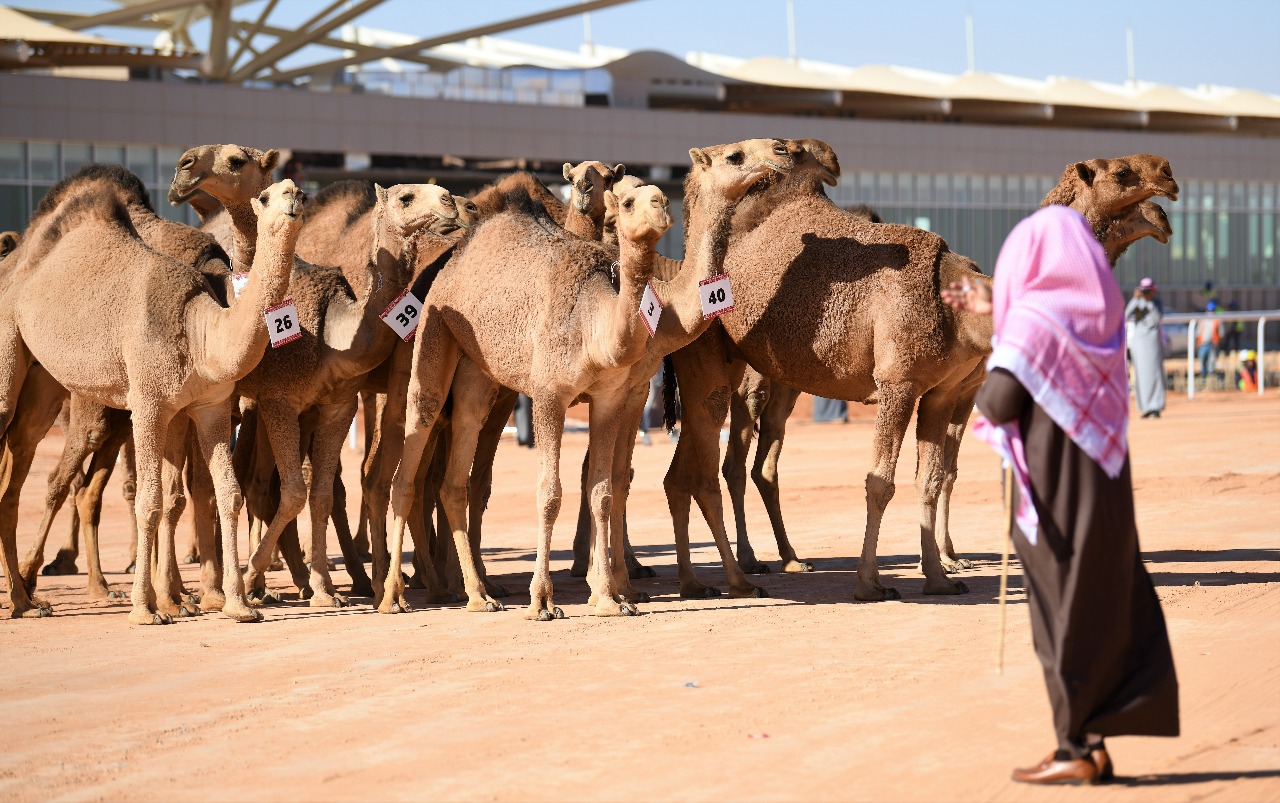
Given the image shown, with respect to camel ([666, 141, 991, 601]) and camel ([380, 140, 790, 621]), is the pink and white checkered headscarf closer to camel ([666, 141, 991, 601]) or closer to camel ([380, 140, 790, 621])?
camel ([380, 140, 790, 621])

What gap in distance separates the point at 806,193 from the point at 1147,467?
9.81 m

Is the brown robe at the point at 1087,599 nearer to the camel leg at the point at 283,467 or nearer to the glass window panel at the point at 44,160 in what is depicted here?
the camel leg at the point at 283,467

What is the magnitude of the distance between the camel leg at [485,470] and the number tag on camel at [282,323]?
7.43ft

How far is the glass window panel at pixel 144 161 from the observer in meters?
42.9

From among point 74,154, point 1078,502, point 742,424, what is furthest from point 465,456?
point 74,154

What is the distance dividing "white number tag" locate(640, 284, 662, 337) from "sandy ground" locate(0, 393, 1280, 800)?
6.23 ft

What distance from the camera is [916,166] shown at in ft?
191

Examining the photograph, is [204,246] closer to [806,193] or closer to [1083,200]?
[806,193]

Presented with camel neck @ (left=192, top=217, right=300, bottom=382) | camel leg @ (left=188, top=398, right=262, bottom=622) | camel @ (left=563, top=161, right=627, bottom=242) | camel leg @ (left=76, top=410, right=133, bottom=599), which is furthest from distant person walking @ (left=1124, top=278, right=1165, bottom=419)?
camel neck @ (left=192, top=217, right=300, bottom=382)

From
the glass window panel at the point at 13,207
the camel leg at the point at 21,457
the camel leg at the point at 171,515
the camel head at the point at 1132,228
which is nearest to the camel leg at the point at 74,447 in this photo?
the camel leg at the point at 21,457

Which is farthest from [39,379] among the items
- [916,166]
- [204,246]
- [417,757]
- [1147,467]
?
[916,166]

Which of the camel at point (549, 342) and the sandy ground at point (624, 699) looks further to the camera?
the camel at point (549, 342)

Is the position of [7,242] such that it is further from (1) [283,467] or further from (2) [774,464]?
(2) [774,464]

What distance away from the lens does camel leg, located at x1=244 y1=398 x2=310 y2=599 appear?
11.2 m
